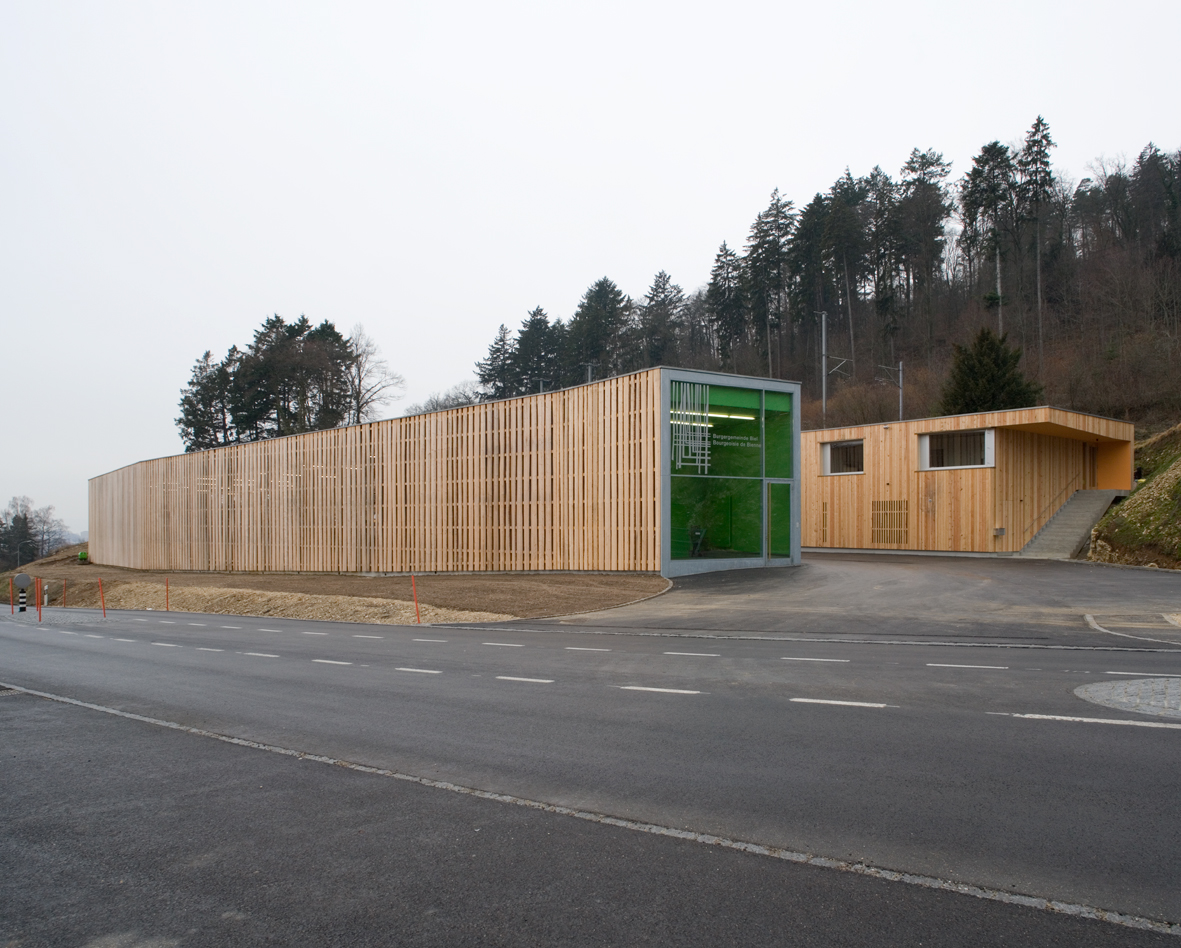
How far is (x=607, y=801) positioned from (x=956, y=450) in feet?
99.8

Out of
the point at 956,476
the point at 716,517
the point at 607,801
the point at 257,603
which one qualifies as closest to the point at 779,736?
the point at 607,801

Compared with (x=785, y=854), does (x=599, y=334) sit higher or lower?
higher

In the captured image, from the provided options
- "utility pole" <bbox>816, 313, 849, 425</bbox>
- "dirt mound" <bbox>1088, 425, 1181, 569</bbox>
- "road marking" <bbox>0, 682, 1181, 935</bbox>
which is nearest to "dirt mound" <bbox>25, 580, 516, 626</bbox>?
"road marking" <bbox>0, 682, 1181, 935</bbox>

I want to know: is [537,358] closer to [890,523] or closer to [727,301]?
[727,301]

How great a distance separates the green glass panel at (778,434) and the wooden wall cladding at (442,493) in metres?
4.88

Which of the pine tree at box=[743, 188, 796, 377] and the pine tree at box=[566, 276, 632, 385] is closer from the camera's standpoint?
the pine tree at box=[743, 188, 796, 377]

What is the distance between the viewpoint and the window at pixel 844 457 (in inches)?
1389

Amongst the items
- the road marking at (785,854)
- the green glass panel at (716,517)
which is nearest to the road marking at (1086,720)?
the road marking at (785,854)

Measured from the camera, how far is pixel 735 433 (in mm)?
26391

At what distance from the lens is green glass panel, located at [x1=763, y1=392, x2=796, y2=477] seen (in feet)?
A: 89.1

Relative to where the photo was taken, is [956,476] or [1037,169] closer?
[956,476]

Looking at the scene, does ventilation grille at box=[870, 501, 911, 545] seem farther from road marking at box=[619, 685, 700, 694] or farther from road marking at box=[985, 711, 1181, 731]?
road marking at box=[985, 711, 1181, 731]

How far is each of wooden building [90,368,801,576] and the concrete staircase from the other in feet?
35.6

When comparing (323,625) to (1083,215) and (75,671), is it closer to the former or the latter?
(75,671)
